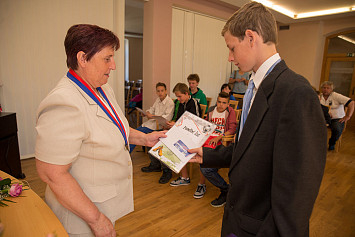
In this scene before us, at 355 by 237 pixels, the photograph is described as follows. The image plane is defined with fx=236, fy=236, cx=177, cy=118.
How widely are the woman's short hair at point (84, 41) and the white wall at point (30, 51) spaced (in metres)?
3.28

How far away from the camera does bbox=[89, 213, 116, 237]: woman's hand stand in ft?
3.26

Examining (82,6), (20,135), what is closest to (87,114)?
(20,135)

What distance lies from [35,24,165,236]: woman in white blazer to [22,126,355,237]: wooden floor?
4.25 ft

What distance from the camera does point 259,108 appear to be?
0.80 meters

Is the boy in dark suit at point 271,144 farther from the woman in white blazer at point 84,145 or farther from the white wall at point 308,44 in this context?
the white wall at point 308,44

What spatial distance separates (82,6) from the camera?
4066 mm

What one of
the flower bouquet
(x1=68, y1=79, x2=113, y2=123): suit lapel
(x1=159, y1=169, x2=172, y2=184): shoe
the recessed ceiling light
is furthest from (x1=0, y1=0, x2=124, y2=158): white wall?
the recessed ceiling light

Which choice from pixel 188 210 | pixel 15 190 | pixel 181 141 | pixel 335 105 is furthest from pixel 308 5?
pixel 15 190

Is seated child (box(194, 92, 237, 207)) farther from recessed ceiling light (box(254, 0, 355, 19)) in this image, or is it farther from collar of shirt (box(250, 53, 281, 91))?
recessed ceiling light (box(254, 0, 355, 19))

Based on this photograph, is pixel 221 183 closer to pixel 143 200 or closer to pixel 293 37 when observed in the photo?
pixel 143 200

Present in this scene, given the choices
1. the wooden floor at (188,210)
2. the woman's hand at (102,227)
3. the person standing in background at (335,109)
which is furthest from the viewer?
the person standing in background at (335,109)

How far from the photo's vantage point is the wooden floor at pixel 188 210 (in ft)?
7.52

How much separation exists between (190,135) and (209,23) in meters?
5.41

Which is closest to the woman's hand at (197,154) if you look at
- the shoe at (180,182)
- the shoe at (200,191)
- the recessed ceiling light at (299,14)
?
the shoe at (200,191)
